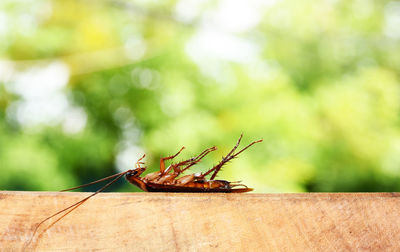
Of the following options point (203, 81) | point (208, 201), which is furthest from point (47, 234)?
point (203, 81)

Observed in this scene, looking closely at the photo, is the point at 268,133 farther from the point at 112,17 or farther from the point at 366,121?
the point at 112,17

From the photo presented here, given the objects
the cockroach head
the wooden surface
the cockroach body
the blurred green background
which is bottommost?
the wooden surface

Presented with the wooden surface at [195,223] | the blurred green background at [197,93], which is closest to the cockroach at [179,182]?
the wooden surface at [195,223]

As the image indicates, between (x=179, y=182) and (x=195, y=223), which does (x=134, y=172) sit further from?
(x=195, y=223)

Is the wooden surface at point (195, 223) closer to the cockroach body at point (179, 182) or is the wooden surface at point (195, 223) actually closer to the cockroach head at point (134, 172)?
the cockroach body at point (179, 182)

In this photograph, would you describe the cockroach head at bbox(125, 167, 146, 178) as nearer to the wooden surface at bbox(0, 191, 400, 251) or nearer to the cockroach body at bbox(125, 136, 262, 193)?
the cockroach body at bbox(125, 136, 262, 193)

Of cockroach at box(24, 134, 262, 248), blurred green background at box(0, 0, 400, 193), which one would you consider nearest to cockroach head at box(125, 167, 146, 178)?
cockroach at box(24, 134, 262, 248)
